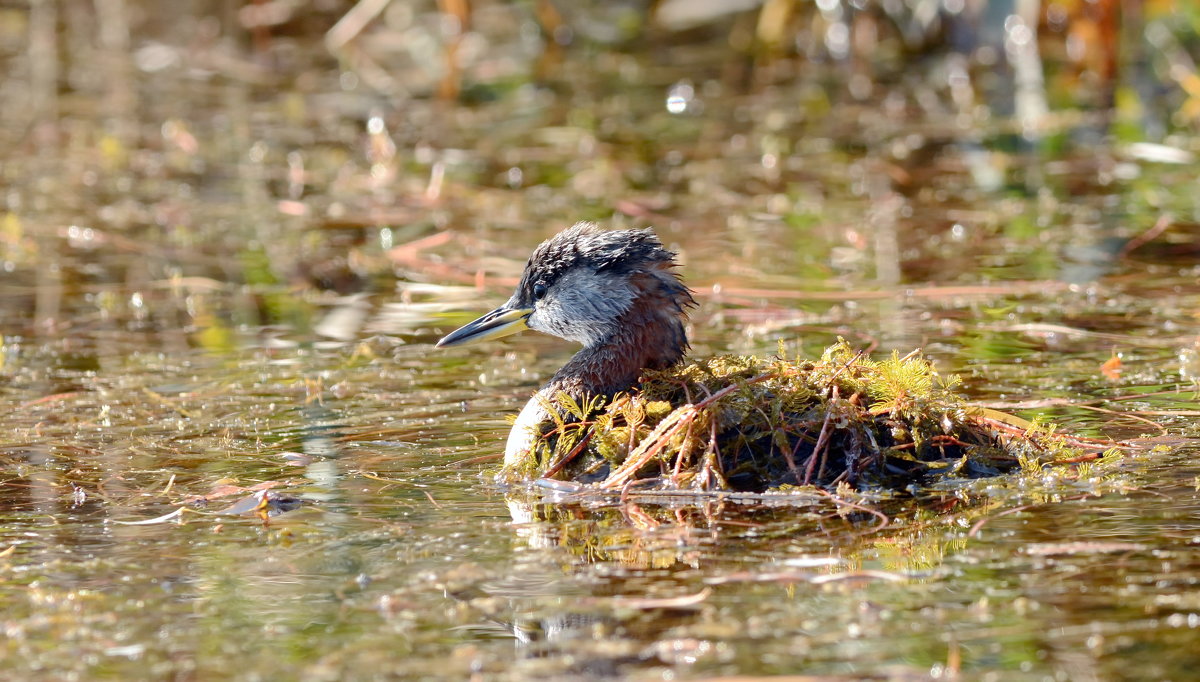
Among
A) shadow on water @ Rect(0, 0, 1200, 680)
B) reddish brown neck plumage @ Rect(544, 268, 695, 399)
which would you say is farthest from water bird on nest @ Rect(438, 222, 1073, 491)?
shadow on water @ Rect(0, 0, 1200, 680)

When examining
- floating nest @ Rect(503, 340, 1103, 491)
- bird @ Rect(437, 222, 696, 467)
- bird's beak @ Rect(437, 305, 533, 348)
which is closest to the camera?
floating nest @ Rect(503, 340, 1103, 491)

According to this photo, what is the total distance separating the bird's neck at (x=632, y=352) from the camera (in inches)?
236

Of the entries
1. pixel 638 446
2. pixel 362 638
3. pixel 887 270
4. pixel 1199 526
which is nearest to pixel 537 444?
pixel 638 446

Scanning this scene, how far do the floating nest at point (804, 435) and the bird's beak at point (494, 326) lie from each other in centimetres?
82

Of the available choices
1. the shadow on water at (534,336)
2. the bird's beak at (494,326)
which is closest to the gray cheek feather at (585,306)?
the bird's beak at (494,326)

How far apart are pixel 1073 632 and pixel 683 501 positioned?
1.61 m

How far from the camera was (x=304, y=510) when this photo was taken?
18.1 ft

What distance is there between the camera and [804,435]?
5527 mm

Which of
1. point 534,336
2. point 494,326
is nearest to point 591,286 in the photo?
point 494,326

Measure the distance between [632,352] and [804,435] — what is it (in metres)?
0.78

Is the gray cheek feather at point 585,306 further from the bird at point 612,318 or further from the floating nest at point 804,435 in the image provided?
the floating nest at point 804,435

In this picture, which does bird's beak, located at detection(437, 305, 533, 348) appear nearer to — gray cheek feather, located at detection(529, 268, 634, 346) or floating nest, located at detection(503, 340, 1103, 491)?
gray cheek feather, located at detection(529, 268, 634, 346)

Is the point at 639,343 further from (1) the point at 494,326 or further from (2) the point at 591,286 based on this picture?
(1) the point at 494,326

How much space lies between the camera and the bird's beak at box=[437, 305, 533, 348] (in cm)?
649
